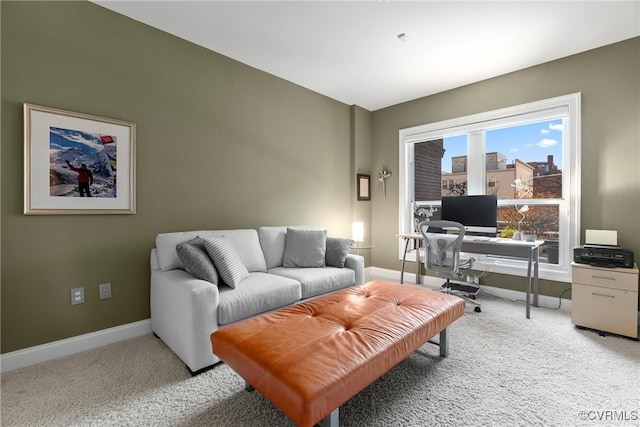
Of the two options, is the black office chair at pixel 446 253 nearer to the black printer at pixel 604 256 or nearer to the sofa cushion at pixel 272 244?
the black printer at pixel 604 256

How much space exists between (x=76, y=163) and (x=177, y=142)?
31.1 inches

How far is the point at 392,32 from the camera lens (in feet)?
8.75

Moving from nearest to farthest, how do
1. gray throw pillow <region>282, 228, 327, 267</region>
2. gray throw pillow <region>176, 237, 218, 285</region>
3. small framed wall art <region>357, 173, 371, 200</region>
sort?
gray throw pillow <region>176, 237, 218, 285</region>
gray throw pillow <region>282, 228, 327, 267</region>
small framed wall art <region>357, 173, 371, 200</region>

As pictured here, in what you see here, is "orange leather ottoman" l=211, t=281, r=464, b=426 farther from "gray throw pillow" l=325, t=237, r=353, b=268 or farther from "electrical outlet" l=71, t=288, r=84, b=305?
"electrical outlet" l=71, t=288, r=84, b=305

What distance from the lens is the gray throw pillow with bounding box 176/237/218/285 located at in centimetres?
216

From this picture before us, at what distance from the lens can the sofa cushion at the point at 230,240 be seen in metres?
2.40

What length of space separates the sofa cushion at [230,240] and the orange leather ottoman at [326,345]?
3.41 ft

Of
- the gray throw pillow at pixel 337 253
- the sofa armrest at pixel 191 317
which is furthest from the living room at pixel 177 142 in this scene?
the gray throw pillow at pixel 337 253

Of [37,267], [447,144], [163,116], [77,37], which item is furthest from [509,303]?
[77,37]

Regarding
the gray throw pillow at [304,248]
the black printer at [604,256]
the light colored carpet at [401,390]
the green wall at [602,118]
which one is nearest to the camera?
the light colored carpet at [401,390]

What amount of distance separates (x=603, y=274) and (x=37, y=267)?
4.51 metres

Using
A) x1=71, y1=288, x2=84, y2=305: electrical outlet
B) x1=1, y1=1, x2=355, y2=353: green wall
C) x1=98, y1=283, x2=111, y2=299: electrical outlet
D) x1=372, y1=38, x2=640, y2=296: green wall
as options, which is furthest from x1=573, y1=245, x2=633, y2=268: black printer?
x1=71, y1=288, x2=84, y2=305: electrical outlet

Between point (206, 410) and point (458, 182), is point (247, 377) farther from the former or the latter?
point (458, 182)

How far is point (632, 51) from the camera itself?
2.76 metres
